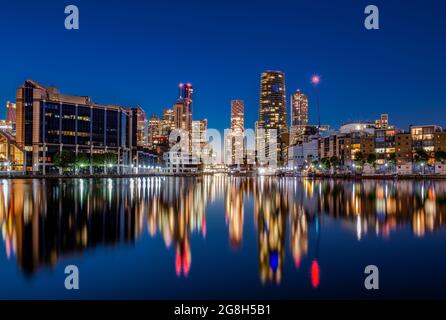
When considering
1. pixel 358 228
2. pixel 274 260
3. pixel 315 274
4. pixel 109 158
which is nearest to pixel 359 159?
pixel 109 158

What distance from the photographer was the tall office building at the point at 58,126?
474 ft

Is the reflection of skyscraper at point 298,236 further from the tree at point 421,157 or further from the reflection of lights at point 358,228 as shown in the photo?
the tree at point 421,157

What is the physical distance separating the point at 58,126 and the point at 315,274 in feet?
504

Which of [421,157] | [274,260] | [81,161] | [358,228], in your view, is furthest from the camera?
[81,161]

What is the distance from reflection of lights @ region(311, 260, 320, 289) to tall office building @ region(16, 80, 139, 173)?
14521 centimetres

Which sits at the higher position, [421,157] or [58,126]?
[58,126]

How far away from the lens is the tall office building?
14438cm

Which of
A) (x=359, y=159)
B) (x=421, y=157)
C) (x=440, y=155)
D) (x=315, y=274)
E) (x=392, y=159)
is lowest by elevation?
(x=315, y=274)

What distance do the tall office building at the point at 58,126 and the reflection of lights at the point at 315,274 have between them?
14521 centimetres

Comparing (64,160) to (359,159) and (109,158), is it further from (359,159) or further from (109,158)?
(359,159)

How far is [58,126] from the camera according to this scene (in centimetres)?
15012

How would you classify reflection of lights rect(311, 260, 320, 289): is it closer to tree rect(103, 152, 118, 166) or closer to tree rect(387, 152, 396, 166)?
tree rect(387, 152, 396, 166)

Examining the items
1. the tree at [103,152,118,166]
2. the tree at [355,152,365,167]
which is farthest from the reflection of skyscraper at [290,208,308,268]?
the tree at [103,152,118,166]
